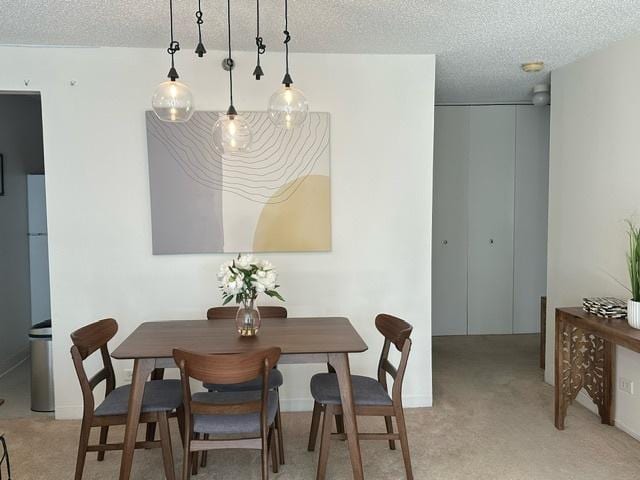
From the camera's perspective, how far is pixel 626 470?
301 cm

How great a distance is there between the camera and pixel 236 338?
9.45 feet

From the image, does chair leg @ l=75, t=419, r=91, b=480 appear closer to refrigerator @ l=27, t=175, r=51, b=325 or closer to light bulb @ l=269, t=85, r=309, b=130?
light bulb @ l=269, t=85, r=309, b=130

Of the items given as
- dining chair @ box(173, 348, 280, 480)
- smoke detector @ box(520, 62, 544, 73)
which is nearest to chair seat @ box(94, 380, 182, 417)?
dining chair @ box(173, 348, 280, 480)

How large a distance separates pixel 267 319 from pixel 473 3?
219 cm

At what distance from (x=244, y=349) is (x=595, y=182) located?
2.79 m

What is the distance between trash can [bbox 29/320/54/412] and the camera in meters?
3.86

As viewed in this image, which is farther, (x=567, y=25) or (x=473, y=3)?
(x=567, y=25)

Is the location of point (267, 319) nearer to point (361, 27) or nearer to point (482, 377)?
point (361, 27)

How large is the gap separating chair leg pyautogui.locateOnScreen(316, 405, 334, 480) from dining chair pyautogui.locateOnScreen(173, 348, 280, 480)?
0.91ft

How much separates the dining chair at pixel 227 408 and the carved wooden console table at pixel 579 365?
202 centimetres

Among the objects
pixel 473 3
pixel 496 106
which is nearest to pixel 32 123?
pixel 473 3

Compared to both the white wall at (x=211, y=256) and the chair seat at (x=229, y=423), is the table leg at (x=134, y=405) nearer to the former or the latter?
the chair seat at (x=229, y=423)

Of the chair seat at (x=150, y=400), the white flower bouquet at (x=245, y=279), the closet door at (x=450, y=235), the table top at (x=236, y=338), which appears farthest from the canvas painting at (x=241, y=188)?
the closet door at (x=450, y=235)

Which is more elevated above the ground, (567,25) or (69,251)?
(567,25)
